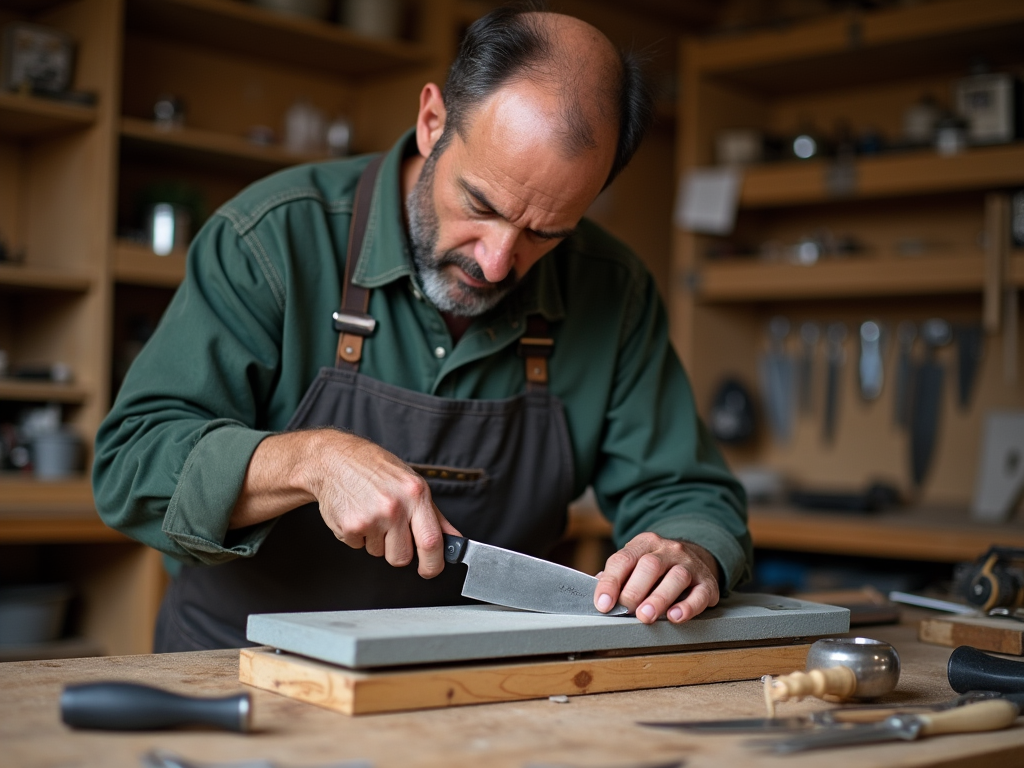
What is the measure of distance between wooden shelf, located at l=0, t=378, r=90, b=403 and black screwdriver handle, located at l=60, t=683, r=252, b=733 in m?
2.25

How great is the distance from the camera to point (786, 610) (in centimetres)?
144

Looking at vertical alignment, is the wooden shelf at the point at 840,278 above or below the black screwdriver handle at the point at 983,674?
above

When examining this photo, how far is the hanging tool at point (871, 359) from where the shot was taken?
3.96 m

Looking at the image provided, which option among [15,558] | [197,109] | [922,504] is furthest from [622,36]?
[15,558]

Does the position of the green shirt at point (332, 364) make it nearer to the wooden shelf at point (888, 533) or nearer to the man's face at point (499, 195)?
the man's face at point (499, 195)

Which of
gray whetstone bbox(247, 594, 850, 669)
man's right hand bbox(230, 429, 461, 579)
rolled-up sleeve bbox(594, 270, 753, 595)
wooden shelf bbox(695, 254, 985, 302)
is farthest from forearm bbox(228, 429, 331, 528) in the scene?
wooden shelf bbox(695, 254, 985, 302)

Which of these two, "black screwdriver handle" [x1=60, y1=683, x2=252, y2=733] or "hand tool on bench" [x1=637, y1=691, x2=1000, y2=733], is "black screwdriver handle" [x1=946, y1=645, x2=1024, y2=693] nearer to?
"hand tool on bench" [x1=637, y1=691, x2=1000, y2=733]

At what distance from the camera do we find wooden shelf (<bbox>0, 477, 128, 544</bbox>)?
2765 mm

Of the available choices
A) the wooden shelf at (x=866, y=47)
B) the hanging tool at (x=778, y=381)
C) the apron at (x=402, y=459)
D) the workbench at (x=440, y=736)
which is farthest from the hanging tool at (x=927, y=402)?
the workbench at (x=440, y=736)

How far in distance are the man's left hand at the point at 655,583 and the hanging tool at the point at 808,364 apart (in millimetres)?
2796

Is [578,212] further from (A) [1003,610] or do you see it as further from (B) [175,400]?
(A) [1003,610]

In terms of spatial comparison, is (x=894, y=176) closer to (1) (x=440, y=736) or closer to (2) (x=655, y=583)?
(2) (x=655, y=583)

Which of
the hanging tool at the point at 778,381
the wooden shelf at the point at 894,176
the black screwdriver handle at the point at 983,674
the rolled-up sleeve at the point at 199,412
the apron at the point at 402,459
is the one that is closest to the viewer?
the black screwdriver handle at the point at 983,674

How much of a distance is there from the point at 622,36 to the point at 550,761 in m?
3.83
